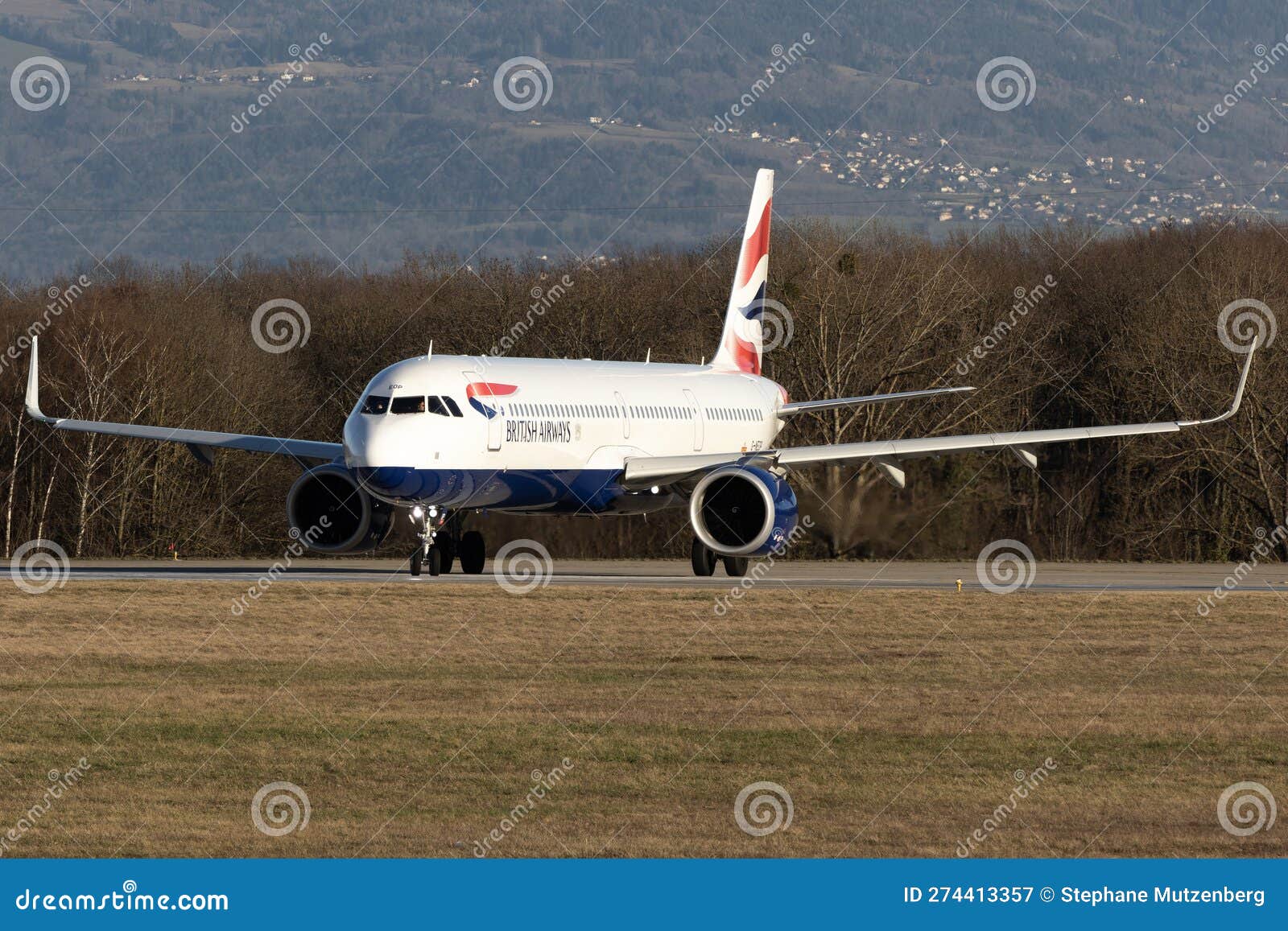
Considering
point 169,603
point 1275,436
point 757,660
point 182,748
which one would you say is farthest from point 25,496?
point 182,748

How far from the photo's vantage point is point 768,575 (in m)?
37.8

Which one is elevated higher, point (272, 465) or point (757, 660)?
point (272, 465)

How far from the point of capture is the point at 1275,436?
57.9m

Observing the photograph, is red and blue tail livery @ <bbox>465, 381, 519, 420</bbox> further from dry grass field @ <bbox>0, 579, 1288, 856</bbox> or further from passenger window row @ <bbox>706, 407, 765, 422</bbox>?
passenger window row @ <bbox>706, 407, 765, 422</bbox>

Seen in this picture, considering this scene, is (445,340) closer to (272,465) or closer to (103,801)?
(272,465)

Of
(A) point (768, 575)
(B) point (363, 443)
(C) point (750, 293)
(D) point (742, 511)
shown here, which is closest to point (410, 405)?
(B) point (363, 443)

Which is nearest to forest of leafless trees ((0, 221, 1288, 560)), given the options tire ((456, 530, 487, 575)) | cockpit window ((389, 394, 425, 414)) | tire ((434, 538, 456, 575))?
tire ((456, 530, 487, 575))

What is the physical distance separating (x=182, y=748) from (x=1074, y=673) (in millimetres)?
10513

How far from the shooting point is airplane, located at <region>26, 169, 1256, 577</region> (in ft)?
107

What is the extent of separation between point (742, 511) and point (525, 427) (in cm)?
470

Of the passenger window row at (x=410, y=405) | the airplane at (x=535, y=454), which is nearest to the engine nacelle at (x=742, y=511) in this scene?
the airplane at (x=535, y=454)

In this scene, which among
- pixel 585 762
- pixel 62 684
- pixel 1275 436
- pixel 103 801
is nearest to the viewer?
pixel 103 801

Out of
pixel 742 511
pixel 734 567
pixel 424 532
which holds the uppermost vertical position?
pixel 742 511

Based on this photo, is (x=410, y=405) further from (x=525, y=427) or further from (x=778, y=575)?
(x=778, y=575)
